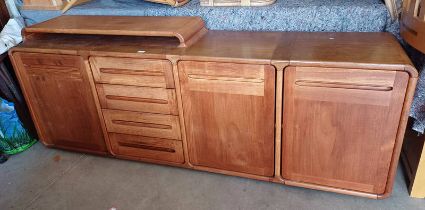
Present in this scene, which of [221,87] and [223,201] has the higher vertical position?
[221,87]

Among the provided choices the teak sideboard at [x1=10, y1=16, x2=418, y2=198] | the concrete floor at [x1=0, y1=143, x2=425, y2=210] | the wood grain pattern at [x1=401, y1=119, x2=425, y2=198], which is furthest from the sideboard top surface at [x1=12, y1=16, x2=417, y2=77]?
the concrete floor at [x1=0, y1=143, x2=425, y2=210]

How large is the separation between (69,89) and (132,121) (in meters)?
0.37

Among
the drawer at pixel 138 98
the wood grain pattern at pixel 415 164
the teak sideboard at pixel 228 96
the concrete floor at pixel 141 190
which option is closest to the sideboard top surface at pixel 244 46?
the teak sideboard at pixel 228 96

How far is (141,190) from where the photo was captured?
1591 millimetres

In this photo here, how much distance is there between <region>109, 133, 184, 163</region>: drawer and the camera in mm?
1636

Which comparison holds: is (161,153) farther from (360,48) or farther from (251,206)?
(360,48)

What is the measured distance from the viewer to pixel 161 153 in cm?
167

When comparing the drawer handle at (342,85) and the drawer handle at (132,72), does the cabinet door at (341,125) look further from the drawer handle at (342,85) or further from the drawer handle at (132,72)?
the drawer handle at (132,72)

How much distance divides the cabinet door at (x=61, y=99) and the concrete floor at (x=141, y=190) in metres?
0.14

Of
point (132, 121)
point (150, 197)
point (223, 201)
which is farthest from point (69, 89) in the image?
point (223, 201)

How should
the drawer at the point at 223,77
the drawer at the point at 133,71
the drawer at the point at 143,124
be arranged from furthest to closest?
the drawer at the point at 143,124
the drawer at the point at 133,71
the drawer at the point at 223,77

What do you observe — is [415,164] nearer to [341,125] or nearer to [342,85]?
[341,125]

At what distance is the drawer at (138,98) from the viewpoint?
1.51 metres

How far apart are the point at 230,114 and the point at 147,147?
0.52 metres
